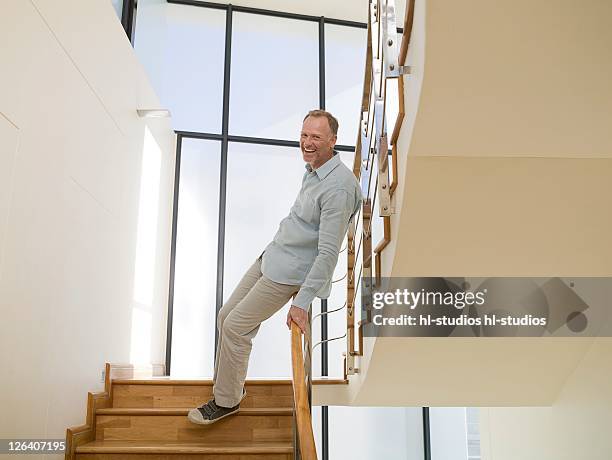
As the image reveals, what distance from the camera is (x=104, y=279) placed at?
11.2ft

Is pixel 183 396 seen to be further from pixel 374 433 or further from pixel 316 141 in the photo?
pixel 374 433

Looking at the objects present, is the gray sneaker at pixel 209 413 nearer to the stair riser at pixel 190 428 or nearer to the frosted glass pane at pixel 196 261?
the stair riser at pixel 190 428

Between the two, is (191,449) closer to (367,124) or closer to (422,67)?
(367,124)

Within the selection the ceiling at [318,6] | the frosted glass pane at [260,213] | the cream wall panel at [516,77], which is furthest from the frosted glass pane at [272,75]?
the cream wall panel at [516,77]

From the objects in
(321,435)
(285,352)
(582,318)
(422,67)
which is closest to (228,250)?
(285,352)

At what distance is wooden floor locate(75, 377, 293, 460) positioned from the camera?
105 inches

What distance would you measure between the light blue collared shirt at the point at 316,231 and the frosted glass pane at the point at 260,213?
2679mm

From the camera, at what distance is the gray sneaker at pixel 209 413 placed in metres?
2.88

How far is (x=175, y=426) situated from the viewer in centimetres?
301

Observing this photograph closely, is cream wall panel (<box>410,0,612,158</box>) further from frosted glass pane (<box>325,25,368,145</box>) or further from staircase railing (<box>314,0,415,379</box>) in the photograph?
frosted glass pane (<box>325,25,368,145</box>)

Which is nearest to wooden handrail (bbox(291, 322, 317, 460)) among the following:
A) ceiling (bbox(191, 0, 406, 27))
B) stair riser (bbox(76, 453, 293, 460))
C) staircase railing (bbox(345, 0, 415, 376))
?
staircase railing (bbox(345, 0, 415, 376))

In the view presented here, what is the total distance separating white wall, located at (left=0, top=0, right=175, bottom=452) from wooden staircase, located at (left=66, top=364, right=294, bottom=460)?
0.15 m

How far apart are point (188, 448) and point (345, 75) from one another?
4443mm

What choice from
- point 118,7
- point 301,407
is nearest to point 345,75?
point 118,7
